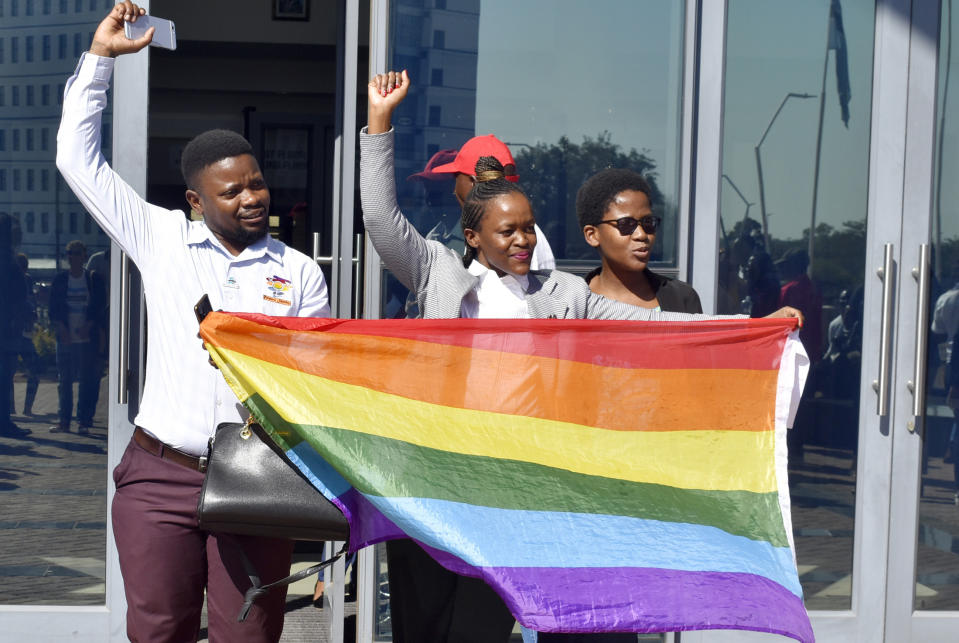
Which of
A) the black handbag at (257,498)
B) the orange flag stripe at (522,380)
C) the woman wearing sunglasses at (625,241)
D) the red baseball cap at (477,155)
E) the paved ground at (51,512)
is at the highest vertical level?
the red baseball cap at (477,155)

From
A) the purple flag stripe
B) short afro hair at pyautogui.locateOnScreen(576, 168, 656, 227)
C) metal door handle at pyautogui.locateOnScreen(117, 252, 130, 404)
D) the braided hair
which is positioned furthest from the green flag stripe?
metal door handle at pyautogui.locateOnScreen(117, 252, 130, 404)

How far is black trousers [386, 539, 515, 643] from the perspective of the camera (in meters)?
3.07

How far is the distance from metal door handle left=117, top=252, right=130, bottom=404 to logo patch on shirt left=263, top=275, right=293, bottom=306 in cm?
138

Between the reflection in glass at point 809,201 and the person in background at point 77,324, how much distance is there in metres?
2.43

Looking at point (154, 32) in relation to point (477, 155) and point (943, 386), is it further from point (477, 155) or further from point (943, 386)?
point (943, 386)

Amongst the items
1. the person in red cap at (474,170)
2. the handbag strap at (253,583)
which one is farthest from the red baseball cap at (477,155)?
the handbag strap at (253,583)

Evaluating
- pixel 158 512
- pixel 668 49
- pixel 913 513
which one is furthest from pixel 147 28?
pixel 913 513

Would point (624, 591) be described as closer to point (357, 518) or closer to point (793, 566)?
point (793, 566)

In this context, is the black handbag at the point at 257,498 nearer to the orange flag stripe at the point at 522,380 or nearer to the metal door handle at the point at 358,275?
the orange flag stripe at the point at 522,380

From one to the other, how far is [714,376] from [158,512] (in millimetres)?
1565

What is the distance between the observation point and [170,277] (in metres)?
3.03

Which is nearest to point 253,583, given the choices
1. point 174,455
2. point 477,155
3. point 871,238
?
point 174,455

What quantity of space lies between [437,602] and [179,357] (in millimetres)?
948

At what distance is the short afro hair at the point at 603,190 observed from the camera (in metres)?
3.37
